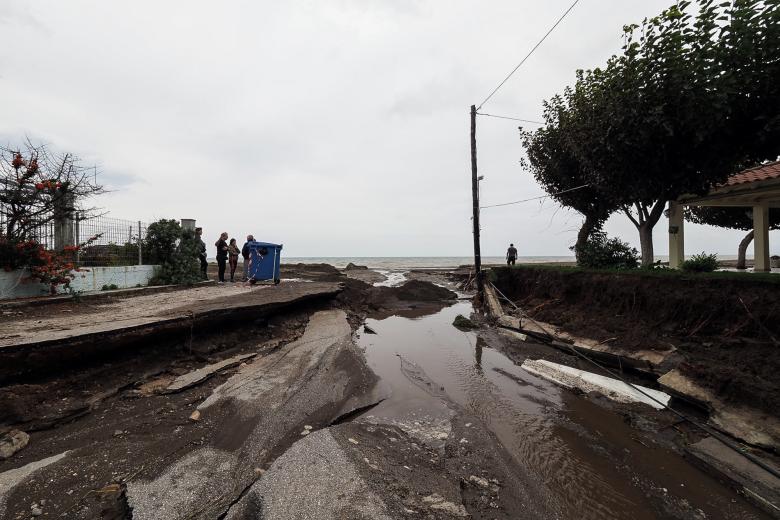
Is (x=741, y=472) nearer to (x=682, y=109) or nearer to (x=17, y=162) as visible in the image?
(x=682, y=109)

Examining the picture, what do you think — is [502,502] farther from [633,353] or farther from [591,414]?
[633,353]

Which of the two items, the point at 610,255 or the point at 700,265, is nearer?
the point at 700,265

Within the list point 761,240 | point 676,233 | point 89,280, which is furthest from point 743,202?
point 89,280

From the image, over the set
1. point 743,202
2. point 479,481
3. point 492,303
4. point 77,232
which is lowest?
point 479,481

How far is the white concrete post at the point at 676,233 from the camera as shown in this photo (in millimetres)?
11336

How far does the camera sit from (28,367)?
421cm

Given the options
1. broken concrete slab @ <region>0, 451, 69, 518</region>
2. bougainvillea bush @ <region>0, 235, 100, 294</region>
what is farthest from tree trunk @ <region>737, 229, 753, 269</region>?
bougainvillea bush @ <region>0, 235, 100, 294</region>

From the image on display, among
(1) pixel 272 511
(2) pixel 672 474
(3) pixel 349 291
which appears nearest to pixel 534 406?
(2) pixel 672 474

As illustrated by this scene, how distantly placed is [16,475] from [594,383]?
7.78 m

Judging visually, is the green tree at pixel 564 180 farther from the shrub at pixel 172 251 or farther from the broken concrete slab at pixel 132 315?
the shrub at pixel 172 251

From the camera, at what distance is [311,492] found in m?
2.82

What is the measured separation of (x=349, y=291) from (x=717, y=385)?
11905mm

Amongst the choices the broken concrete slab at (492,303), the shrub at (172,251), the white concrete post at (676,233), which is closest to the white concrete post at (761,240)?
the white concrete post at (676,233)

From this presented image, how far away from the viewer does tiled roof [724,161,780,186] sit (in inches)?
361
